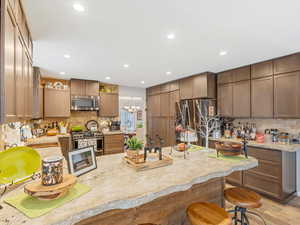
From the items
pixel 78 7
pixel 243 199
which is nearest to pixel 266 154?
pixel 243 199

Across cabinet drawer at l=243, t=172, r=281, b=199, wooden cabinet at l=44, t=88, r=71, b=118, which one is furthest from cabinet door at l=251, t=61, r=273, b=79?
wooden cabinet at l=44, t=88, r=71, b=118

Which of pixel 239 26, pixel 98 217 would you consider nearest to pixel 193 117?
pixel 239 26

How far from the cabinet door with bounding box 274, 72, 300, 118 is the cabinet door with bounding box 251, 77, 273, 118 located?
0.26 feet

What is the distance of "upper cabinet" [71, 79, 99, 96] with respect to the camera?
14.8 feet

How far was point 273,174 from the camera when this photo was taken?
2580 mm

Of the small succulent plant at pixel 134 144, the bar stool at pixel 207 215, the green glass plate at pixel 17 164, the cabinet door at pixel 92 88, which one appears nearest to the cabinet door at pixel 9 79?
the green glass plate at pixel 17 164

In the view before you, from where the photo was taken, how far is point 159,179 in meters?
1.21

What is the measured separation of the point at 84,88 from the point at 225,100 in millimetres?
3863

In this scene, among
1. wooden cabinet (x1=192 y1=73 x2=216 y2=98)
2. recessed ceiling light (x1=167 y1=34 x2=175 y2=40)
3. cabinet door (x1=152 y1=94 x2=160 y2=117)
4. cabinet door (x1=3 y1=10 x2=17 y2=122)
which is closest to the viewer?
cabinet door (x1=3 y1=10 x2=17 y2=122)

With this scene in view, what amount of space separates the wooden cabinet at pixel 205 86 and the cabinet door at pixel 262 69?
2.82 feet

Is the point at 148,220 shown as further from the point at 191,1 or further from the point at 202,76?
the point at 202,76

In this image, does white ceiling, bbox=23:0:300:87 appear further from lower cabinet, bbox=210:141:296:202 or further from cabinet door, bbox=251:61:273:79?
lower cabinet, bbox=210:141:296:202

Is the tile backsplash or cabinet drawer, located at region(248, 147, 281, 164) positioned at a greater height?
the tile backsplash

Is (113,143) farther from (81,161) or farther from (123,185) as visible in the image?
(123,185)
